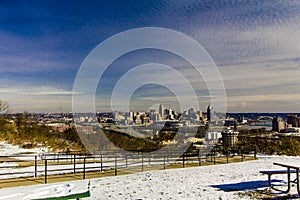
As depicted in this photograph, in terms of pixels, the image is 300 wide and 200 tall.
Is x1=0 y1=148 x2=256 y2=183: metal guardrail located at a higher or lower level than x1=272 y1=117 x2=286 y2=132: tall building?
lower

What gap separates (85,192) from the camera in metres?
5.25

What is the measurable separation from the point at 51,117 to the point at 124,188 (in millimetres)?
37323

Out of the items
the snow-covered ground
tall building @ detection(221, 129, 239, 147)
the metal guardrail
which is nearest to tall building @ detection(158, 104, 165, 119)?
tall building @ detection(221, 129, 239, 147)

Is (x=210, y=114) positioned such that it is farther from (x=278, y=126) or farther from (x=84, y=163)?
(x=84, y=163)

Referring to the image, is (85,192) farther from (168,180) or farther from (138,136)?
(138,136)

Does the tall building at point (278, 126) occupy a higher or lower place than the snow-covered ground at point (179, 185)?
higher

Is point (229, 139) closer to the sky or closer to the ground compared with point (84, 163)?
closer to the ground

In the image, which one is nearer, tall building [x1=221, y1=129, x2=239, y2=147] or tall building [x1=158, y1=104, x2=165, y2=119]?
tall building [x1=221, y1=129, x2=239, y2=147]

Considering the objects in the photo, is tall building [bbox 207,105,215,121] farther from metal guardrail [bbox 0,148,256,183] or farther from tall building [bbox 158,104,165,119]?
metal guardrail [bbox 0,148,256,183]

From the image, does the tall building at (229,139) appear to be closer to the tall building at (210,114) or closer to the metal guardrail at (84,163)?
the metal guardrail at (84,163)

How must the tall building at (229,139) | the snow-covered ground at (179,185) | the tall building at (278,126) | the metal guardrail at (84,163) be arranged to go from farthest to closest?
the tall building at (278,126) < the tall building at (229,139) < the metal guardrail at (84,163) < the snow-covered ground at (179,185)

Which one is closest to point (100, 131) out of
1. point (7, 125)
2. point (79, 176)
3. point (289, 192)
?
point (7, 125)

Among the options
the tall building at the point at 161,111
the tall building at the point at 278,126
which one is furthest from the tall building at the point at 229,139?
the tall building at the point at 278,126

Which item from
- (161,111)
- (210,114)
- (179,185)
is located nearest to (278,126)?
(210,114)
